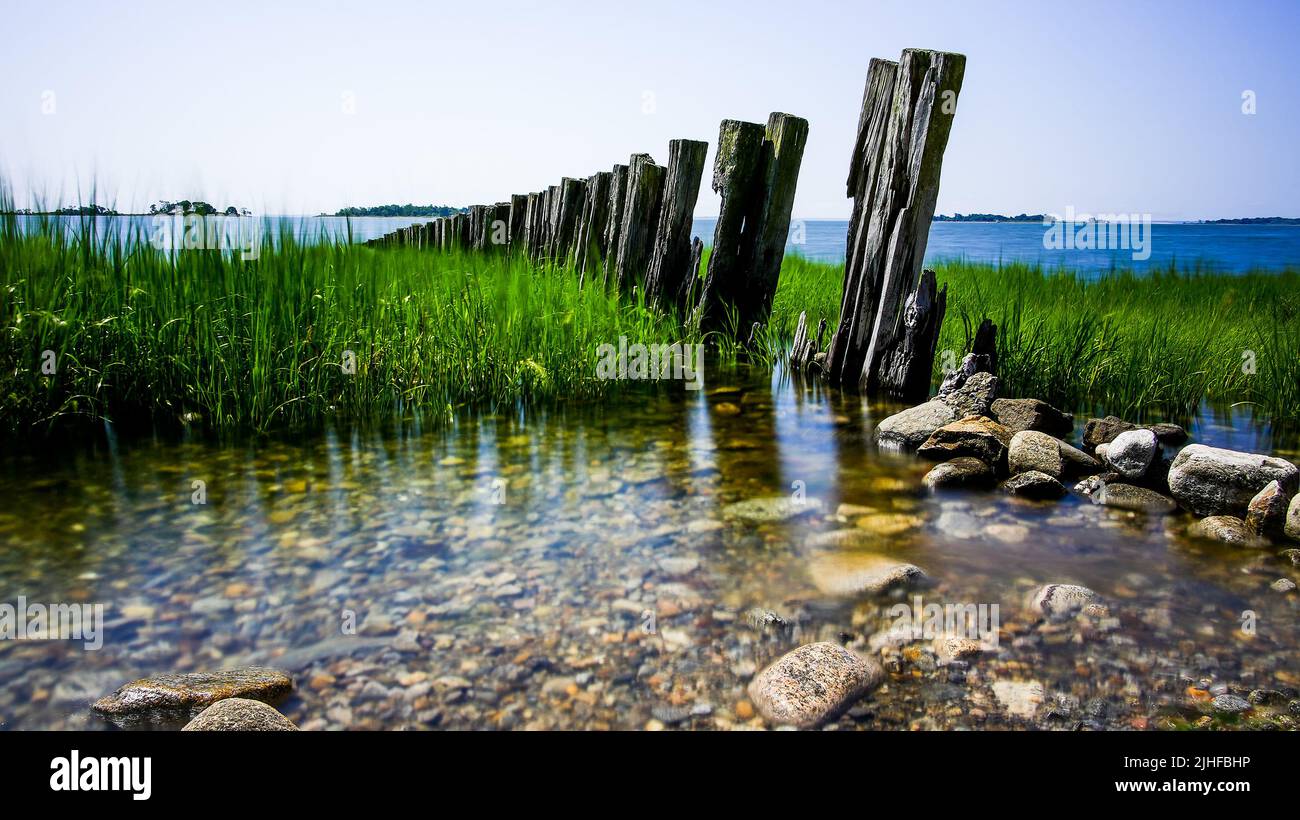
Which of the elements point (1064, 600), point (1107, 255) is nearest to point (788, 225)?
point (1064, 600)

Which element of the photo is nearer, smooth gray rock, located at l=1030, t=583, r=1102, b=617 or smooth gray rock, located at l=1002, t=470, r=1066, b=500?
smooth gray rock, located at l=1030, t=583, r=1102, b=617

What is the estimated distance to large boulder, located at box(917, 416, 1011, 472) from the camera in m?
4.57

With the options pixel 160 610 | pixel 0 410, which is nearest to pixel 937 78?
pixel 160 610

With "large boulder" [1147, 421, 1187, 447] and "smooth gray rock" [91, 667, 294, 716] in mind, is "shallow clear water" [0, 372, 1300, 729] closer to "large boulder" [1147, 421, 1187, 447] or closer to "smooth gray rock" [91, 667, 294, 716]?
"smooth gray rock" [91, 667, 294, 716]

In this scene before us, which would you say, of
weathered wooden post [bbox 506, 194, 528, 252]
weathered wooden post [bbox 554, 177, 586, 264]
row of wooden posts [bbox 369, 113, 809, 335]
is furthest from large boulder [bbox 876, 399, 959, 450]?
weathered wooden post [bbox 506, 194, 528, 252]

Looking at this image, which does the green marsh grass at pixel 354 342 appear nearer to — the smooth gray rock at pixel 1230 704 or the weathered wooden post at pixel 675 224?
the weathered wooden post at pixel 675 224

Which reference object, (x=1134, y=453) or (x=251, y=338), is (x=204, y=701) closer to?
(x=251, y=338)

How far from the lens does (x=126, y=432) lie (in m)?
4.95

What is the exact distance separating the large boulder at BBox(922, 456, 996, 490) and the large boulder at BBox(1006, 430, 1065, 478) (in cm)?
18

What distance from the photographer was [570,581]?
320 cm

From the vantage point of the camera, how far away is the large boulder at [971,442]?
457 centimetres

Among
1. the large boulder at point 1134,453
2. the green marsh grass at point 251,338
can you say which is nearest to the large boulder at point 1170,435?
the large boulder at point 1134,453

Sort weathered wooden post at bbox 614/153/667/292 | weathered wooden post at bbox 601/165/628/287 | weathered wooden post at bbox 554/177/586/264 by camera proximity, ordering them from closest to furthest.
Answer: weathered wooden post at bbox 614/153/667/292, weathered wooden post at bbox 601/165/628/287, weathered wooden post at bbox 554/177/586/264
